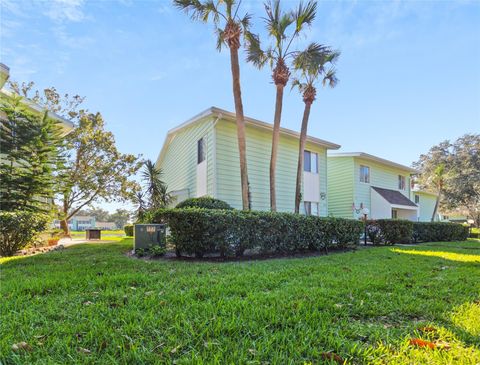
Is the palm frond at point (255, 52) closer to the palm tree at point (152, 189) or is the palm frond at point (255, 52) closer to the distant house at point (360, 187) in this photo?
the palm tree at point (152, 189)

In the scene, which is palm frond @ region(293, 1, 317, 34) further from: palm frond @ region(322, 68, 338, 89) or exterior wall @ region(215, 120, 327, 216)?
exterior wall @ region(215, 120, 327, 216)

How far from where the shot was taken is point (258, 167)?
48.0 ft

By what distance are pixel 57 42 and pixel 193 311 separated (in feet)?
29.9

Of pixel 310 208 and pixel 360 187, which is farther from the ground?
pixel 360 187

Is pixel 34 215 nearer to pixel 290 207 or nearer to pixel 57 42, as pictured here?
pixel 57 42

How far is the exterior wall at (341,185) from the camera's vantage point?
20.8 m

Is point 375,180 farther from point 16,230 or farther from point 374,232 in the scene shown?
point 16,230

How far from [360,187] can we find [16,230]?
19581 millimetres

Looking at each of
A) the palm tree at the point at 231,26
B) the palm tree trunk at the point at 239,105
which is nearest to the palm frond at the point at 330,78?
the palm tree at the point at 231,26

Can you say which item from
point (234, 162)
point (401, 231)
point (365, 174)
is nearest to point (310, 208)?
point (401, 231)

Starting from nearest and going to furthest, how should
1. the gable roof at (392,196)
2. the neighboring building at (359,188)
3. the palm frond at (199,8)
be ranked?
the palm frond at (199,8) < the neighboring building at (359,188) < the gable roof at (392,196)

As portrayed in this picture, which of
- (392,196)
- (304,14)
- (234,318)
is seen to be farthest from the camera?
(392,196)

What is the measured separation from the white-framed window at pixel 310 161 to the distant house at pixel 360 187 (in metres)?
4.54

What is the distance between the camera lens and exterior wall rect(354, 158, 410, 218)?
2086 centimetres
